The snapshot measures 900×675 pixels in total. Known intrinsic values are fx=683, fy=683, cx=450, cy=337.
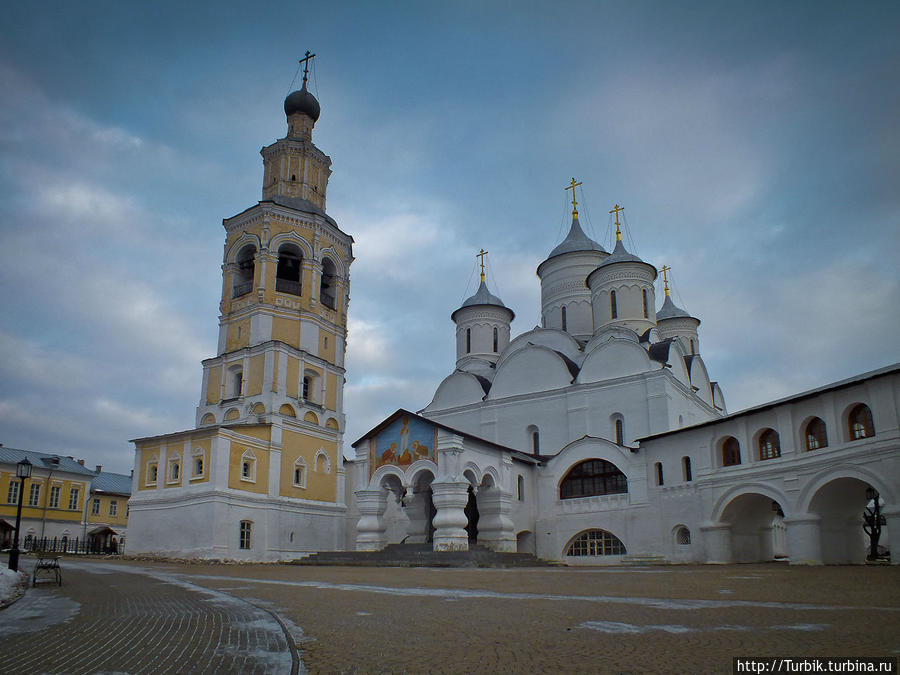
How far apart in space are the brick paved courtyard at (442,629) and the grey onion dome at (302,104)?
2863 cm

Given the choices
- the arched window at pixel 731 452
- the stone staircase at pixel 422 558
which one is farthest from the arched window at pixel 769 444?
the stone staircase at pixel 422 558

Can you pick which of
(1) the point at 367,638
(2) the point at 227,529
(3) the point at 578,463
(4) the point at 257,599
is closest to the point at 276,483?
(2) the point at 227,529

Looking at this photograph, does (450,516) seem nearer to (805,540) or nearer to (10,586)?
(805,540)

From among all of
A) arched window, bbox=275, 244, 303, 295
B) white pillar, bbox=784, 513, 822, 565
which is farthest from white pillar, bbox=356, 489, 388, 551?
white pillar, bbox=784, 513, 822, 565

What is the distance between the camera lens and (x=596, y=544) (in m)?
25.7

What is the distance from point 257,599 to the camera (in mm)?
8875

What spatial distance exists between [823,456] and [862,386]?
7.05ft

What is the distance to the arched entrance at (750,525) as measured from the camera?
21.4 meters

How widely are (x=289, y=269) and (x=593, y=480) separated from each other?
16.5m

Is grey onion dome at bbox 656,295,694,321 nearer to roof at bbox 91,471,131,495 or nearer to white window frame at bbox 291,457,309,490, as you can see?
white window frame at bbox 291,457,309,490

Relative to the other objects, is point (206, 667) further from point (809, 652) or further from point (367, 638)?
point (809, 652)

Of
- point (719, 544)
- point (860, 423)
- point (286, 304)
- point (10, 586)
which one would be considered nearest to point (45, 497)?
point (286, 304)

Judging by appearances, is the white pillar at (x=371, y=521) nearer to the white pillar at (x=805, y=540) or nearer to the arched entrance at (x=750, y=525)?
the arched entrance at (x=750, y=525)

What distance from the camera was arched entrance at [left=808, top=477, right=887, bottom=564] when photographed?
58.7 feet
